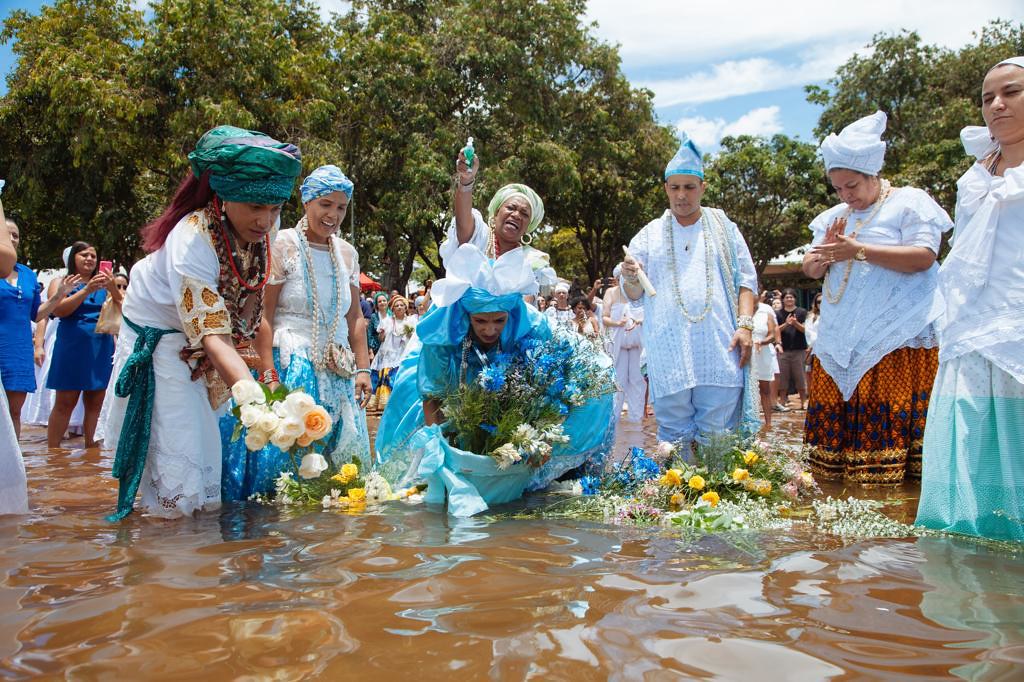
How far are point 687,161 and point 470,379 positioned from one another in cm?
186

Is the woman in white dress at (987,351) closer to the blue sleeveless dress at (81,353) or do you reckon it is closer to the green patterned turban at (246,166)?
the green patterned turban at (246,166)

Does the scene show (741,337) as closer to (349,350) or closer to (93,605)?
(349,350)

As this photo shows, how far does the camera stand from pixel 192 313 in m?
3.51

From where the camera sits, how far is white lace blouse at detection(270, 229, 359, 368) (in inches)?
180

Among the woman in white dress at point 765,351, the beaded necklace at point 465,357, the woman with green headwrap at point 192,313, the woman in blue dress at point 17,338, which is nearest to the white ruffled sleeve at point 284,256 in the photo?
the woman with green headwrap at point 192,313

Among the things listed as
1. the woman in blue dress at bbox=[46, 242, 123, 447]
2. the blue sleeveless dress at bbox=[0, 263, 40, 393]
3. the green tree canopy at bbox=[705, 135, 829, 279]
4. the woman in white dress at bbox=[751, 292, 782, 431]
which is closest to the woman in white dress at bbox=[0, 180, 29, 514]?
the blue sleeveless dress at bbox=[0, 263, 40, 393]

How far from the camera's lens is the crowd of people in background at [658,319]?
141 inches

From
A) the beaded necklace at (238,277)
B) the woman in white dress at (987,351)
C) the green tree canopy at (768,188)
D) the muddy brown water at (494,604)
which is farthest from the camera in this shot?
the green tree canopy at (768,188)

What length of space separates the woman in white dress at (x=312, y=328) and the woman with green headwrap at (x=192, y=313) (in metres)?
0.62

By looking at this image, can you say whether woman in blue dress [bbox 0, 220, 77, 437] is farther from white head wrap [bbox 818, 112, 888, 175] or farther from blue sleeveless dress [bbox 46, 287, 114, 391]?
white head wrap [bbox 818, 112, 888, 175]

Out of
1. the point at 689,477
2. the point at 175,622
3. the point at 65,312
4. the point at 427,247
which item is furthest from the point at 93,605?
the point at 427,247

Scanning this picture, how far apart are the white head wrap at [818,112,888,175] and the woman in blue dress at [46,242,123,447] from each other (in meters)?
5.79

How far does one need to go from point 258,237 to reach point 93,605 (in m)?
1.75

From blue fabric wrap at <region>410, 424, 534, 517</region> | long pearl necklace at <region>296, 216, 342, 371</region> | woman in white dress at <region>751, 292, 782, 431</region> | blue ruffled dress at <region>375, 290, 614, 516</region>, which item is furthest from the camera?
woman in white dress at <region>751, 292, 782, 431</region>
